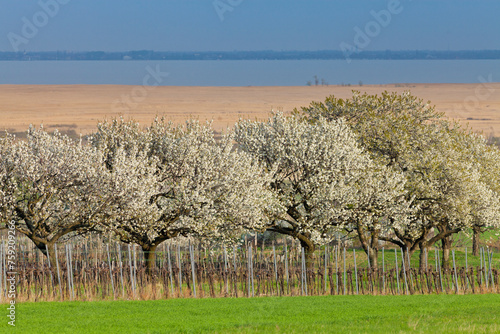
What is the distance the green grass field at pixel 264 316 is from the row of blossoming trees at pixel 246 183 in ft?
31.9

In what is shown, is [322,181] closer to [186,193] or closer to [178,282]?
[186,193]

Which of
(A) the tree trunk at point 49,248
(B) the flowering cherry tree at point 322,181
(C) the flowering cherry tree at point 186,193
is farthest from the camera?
(B) the flowering cherry tree at point 322,181

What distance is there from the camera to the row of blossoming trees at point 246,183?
3638cm

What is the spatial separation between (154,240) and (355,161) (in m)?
13.2

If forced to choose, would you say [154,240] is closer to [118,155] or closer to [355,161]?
[118,155]

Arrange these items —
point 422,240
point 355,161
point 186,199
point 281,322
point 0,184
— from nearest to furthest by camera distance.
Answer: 1. point 281,322
2. point 0,184
3. point 186,199
4. point 355,161
5. point 422,240

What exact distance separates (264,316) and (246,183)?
15.3 meters

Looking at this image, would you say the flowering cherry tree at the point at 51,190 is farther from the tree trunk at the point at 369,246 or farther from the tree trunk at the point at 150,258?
the tree trunk at the point at 369,246

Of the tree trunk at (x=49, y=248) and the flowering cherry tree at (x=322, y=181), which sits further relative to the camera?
the flowering cherry tree at (x=322, y=181)

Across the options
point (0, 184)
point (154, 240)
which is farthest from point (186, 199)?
point (0, 184)

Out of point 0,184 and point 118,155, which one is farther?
point 118,155

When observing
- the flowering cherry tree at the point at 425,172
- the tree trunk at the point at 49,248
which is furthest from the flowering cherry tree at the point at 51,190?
the flowering cherry tree at the point at 425,172

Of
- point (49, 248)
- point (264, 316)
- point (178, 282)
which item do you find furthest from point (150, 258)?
point (264, 316)

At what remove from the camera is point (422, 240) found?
46.3 meters
